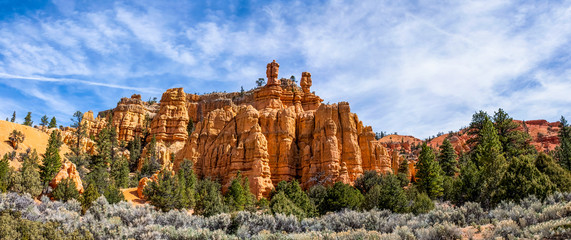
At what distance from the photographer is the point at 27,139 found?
259ft

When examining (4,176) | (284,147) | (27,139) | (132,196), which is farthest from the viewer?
(27,139)

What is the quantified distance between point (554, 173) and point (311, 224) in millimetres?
16383

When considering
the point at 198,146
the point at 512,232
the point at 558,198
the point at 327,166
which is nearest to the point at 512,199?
the point at 558,198

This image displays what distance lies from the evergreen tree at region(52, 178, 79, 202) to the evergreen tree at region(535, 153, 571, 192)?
1701 inches

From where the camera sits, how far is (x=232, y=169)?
54844mm

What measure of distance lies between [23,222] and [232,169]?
97.5ft

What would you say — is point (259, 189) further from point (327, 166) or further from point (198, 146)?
point (198, 146)

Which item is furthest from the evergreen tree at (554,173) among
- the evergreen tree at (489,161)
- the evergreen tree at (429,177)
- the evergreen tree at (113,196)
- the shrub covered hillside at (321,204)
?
the evergreen tree at (113,196)

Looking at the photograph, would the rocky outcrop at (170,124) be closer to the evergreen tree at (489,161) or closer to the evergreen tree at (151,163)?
the evergreen tree at (151,163)

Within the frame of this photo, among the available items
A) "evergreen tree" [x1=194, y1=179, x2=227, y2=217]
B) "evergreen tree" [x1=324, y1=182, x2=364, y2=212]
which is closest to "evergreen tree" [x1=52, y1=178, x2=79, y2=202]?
"evergreen tree" [x1=194, y1=179, x2=227, y2=217]

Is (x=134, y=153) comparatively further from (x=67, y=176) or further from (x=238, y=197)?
(x=238, y=197)

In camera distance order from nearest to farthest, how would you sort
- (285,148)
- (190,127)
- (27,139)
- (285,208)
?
(285,208), (285,148), (27,139), (190,127)

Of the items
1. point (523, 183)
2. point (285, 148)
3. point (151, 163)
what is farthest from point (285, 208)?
point (151, 163)

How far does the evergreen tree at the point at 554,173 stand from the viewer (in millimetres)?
26959
